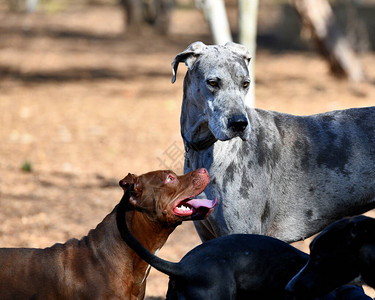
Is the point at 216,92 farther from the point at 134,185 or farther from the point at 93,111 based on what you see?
the point at 93,111

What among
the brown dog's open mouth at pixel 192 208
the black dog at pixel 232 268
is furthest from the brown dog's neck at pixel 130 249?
the black dog at pixel 232 268

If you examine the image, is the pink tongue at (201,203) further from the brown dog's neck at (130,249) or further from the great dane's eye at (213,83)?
the great dane's eye at (213,83)

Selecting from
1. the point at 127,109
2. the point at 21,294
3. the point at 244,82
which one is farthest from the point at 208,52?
the point at 127,109

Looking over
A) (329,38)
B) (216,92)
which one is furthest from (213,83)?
(329,38)

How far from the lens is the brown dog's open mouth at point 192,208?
473cm

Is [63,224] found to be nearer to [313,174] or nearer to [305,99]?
[313,174]

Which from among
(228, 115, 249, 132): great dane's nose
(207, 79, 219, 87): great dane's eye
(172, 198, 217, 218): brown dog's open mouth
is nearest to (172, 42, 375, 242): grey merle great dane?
(207, 79, 219, 87): great dane's eye

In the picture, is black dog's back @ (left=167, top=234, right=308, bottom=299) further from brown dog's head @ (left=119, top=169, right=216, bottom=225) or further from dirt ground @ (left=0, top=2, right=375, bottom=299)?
dirt ground @ (left=0, top=2, right=375, bottom=299)

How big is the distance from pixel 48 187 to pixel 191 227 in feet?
8.04

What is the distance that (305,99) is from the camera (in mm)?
15297

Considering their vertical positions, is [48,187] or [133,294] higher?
[133,294]

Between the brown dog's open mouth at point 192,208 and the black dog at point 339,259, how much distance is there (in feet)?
2.69

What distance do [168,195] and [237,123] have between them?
74 cm

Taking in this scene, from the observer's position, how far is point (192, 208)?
4.84 metres
